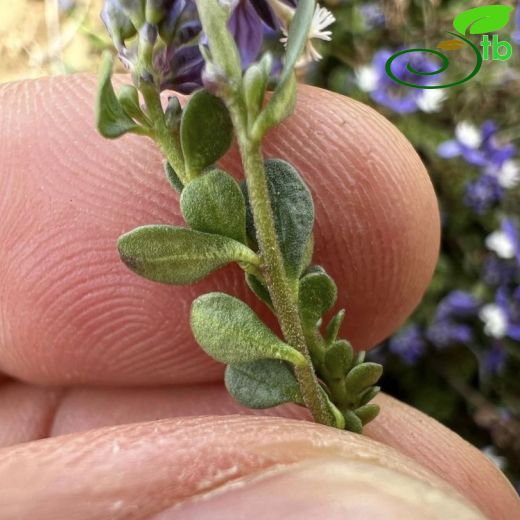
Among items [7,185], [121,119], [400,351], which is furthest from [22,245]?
[400,351]

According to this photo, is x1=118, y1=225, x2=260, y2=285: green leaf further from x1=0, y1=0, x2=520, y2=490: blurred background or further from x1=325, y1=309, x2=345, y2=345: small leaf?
x1=0, y1=0, x2=520, y2=490: blurred background

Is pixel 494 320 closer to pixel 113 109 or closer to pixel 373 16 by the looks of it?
pixel 373 16

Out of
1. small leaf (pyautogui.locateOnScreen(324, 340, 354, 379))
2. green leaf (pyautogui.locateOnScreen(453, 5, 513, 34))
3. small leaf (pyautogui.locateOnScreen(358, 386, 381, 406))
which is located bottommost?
small leaf (pyautogui.locateOnScreen(358, 386, 381, 406))

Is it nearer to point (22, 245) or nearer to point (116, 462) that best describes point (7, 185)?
point (22, 245)

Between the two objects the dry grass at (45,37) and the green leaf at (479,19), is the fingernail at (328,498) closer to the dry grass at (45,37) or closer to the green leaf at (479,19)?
the green leaf at (479,19)

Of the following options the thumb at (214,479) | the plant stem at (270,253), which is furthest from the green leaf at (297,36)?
the thumb at (214,479)

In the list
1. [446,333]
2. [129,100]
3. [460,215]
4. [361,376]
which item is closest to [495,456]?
[446,333]

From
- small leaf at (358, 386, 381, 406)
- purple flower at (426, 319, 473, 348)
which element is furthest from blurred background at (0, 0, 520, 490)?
small leaf at (358, 386, 381, 406)
